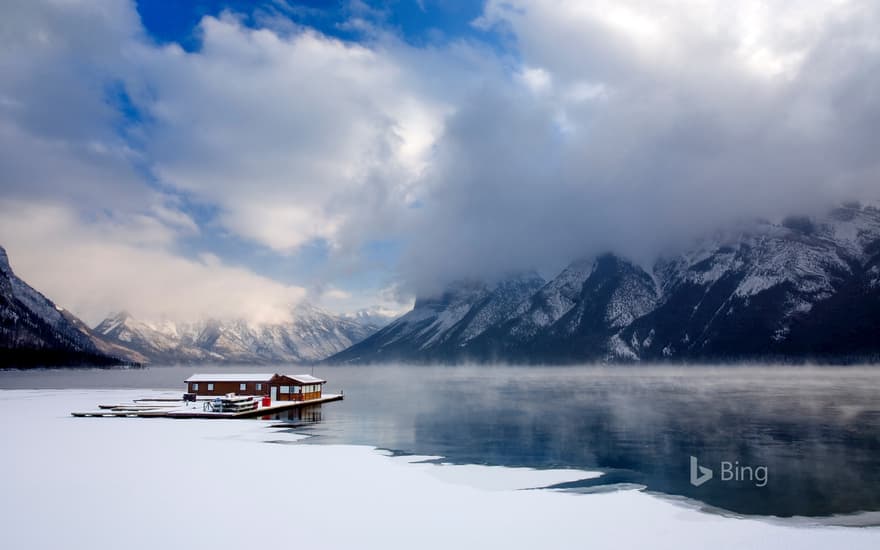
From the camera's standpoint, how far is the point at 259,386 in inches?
4195

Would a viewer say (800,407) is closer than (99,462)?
No

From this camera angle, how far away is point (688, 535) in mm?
23125

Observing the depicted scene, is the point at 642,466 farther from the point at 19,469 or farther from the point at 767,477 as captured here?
the point at 19,469

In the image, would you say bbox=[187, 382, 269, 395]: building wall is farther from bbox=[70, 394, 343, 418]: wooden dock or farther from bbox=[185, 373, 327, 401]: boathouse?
bbox=[70, 394, 343, 418]: wooden dock

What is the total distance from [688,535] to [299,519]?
51.9 feet

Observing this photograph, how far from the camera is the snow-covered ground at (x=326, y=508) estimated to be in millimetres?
22078

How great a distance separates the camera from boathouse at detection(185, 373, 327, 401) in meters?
105

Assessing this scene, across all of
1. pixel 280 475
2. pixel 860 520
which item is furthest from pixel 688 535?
pixel 280 475

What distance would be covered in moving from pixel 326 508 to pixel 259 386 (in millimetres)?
84822

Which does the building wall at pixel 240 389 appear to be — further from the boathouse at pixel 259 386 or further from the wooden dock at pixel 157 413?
the wooden dock at pixel 157 413

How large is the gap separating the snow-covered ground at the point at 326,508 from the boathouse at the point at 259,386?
203 ft

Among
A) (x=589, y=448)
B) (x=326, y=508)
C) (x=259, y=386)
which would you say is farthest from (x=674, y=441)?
(x=259, y=386)

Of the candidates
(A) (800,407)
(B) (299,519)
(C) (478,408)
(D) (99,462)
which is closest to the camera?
(B) (299,519)

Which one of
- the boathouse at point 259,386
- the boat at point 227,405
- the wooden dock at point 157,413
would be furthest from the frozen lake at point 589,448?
the boathouse at point 259,386
